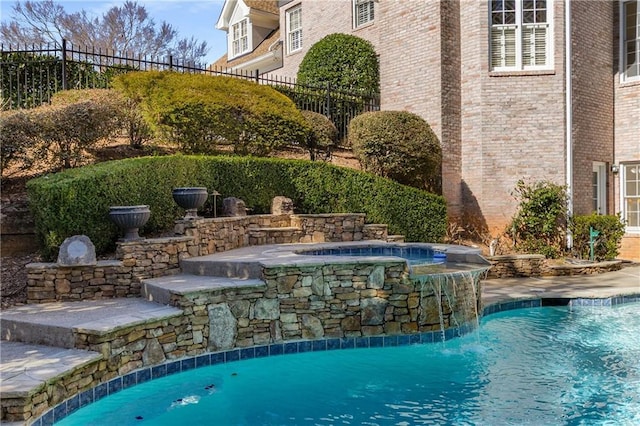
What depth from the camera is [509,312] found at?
8.48 m

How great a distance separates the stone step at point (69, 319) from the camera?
5.27 m

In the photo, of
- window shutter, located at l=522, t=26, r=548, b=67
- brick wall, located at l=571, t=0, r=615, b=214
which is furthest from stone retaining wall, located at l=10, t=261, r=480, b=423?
window shutter, located at l=522, t=26, r=548, b=67

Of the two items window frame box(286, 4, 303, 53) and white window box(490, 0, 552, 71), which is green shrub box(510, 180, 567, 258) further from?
window frame box(286, 4, 303, 53)

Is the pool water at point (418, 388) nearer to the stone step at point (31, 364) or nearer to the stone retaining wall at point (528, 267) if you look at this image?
the stone step at point (31, 364)

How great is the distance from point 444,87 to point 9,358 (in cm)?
1130

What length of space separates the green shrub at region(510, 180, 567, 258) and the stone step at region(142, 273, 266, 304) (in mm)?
8115

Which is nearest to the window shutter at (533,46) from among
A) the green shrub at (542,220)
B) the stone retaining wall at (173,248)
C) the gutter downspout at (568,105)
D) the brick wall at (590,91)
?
the gutter downspout at (568,105)

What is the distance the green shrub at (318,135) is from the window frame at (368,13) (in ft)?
17.5

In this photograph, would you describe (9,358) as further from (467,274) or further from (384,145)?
(384,145)

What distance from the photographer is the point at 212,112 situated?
1045 centimetres

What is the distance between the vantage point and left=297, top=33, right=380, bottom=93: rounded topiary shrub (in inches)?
612

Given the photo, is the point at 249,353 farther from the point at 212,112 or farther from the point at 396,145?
the point at 396,145

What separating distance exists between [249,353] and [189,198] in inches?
118

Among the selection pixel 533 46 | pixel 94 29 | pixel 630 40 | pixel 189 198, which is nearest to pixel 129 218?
pixel 189 198
